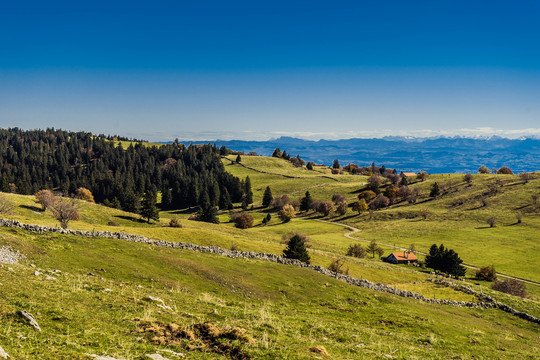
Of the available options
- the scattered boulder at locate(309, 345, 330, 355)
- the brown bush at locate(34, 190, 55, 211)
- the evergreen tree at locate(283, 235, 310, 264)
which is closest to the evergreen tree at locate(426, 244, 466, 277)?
the evergreen tree at locate(283, 235, 310, 264)

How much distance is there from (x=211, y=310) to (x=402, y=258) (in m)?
83.1

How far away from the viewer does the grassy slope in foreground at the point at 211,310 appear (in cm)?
1177

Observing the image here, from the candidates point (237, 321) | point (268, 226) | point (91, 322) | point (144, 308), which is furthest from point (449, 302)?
point (268, 226)

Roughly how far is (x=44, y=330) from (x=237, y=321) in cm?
921

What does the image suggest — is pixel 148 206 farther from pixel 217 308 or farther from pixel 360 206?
pixel 360 206

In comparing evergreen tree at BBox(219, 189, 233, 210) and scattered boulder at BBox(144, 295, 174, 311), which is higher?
scattered boulder at BBox(144, 295, 174, 311)

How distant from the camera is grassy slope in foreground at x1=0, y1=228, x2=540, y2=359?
38.6 ft

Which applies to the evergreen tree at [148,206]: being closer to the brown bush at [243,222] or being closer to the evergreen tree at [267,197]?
the brown bush at [243,222]

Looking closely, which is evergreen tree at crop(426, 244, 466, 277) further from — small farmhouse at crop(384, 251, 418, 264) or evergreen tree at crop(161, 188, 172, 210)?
evergreen tree at crop(161, 188, 172, 210)

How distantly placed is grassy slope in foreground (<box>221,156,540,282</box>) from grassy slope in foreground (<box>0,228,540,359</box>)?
6610 cm

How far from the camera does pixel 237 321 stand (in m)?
17.3

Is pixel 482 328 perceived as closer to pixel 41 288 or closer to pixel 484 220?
pixel 41 288

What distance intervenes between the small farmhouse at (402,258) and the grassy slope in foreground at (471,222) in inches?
518

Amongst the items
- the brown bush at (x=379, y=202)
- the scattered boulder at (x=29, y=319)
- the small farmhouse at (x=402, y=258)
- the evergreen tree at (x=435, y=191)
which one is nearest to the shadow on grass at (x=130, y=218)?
the small farmhouse at (x=402, y=258)
